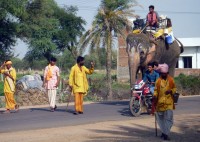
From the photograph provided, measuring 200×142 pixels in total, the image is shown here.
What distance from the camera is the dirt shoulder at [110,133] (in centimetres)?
1114

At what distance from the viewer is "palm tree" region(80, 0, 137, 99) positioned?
35438 mm

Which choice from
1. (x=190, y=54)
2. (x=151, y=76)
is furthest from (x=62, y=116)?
(x=190, y=54)

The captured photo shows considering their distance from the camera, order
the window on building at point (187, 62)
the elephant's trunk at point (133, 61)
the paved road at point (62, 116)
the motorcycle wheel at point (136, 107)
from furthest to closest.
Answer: the window on building at point (187, 62) < the elephant's trunk at point (133, 61) < the motorcycle wheel at point (136, 107) < the paved road at point (62, 116)

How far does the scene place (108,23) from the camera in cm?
3547

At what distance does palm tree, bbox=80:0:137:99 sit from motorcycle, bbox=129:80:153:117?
19964 mm

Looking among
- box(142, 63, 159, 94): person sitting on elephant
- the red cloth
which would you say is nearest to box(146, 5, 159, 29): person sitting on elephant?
the red cloth

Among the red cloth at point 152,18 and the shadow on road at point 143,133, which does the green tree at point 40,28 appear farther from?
the shadow on road at point 143,133

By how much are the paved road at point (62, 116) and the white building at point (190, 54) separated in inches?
1229

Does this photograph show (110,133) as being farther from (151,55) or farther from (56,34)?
(56,34)

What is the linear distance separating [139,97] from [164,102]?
156 inches

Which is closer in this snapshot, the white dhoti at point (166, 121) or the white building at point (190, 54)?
the white dhoti at point (166, 121)

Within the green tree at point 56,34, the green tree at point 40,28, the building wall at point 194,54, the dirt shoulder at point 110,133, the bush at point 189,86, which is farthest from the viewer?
the building wall at point 194,54

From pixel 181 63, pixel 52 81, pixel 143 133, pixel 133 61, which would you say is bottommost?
pixel 143 133

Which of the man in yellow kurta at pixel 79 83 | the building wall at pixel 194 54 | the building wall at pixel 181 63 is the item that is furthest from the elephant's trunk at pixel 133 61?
the building wall at pixel 194 54
